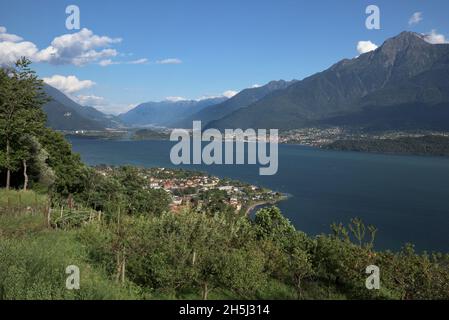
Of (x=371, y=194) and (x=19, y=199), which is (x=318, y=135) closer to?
(x=371, y=194)

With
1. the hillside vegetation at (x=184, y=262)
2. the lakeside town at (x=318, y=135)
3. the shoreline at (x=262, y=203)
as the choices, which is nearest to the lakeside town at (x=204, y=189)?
the shoreline at (x=262, y=203)

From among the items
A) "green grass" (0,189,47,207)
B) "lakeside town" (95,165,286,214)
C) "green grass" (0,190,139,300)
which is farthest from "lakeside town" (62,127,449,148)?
"green grass" (0,190,139,300)

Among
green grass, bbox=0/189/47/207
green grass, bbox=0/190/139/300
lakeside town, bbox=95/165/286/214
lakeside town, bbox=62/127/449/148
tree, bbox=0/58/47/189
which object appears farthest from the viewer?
lakeside town, bbox=62/127/449/148

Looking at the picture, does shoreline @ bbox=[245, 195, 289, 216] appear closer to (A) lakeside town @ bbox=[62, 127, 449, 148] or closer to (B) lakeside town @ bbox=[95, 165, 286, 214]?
(B) lakeside town @ bbox=[95, 165, 286, 214]

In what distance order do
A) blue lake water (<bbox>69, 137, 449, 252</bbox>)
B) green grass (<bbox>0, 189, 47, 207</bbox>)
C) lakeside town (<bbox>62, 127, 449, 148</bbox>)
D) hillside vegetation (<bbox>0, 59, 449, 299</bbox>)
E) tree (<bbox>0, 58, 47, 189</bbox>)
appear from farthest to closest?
lakeside town (<bbox>62, 127, 449, 148</bbox>) → blue lake water (<bbox>69, 137, 449, 252</bbox>) → tree (<bbox>0, 58, 47, 189</bbox>) → green grass (<bbox>0, 189, 47, 207</bbox>) → hillside vegetation (<bbox>0, 59, 449, 299</bbox>)

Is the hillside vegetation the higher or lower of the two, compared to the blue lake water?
higher

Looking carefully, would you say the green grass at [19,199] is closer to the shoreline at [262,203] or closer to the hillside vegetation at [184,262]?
the hillside vegetation at [184,262]

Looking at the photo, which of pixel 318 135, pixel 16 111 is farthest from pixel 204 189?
pixel 318 135
